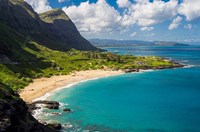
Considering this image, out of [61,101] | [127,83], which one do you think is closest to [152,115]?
[61,101]

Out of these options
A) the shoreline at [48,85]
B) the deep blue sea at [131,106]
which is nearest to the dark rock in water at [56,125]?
the deep blue sea at [131,106]

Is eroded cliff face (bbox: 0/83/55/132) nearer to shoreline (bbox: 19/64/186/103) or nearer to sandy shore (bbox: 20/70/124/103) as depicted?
shoreline (bbox: 19/64/186/103)

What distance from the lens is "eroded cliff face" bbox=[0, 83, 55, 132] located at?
52.4 m

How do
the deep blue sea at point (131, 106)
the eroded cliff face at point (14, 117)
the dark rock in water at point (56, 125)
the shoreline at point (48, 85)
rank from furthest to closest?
the shoreline at point (48, 85)
the deep blue sea at point (131, 106)
the dark rock in water at point (56, 125)
the eroded cliff face at point (14, 117)

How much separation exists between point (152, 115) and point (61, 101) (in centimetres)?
4052

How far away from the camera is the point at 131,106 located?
110m

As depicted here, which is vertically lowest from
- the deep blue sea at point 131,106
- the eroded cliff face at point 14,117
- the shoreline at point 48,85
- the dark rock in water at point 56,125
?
the deep blue sea at point 131,106

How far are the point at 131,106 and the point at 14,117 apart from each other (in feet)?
208

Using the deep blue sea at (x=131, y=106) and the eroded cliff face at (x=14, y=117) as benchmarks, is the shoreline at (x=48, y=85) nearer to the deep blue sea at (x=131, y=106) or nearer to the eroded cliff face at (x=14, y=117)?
the deep blue sea at (x=131, y=106)

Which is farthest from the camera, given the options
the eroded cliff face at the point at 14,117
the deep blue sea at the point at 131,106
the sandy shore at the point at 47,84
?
the sandy shore at the point at 47,84

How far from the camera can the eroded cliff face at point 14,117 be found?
172 ft

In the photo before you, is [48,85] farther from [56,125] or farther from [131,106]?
[56,125]

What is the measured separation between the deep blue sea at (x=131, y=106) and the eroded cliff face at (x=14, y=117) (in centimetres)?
1963

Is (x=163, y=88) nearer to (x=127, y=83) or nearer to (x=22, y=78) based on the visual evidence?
(x=127, y=83)
